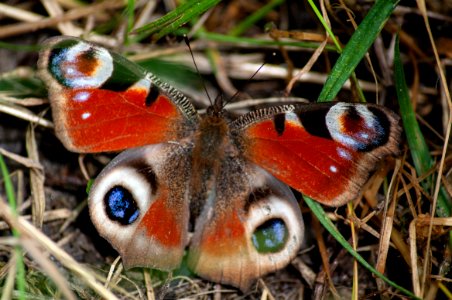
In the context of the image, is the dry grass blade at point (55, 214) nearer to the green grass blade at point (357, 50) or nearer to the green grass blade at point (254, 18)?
the green grass blade at point (357, 50)

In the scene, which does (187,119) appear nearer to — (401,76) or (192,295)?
(192,295)

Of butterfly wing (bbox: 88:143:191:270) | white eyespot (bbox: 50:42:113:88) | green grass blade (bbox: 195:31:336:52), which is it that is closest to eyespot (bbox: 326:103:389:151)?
green grass blade (bbox: 195:31:336:52)

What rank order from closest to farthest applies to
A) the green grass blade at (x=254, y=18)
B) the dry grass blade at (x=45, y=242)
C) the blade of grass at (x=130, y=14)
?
the dry grass blade at (x=45, y=242), the blade of grass at (x=130, y=14), the green grass blade at (x=254, y=18)

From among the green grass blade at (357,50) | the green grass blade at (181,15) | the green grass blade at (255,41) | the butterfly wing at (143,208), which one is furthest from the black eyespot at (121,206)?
the green grass blade at (255,41)

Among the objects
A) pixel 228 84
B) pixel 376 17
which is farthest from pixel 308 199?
pixel 228 84

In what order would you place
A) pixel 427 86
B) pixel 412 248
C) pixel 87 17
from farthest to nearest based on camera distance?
1. pixel 87 17
2. pixel 427 86
3. pixel 412 248
